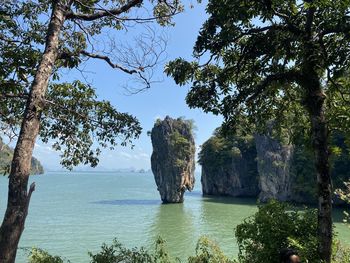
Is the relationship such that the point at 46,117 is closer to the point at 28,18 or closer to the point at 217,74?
the point at 28,18

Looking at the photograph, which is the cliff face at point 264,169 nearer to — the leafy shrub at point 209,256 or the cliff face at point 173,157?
the cliff face at point 173,157

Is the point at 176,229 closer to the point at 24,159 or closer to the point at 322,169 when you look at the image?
the point at 322,169

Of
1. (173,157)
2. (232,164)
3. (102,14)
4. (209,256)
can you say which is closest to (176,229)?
Answer: (209,256)

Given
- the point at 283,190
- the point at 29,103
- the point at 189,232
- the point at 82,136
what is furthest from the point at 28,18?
the point at 283,190

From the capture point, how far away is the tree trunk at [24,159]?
439cm

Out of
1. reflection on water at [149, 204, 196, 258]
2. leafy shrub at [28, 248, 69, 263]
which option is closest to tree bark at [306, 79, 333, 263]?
leafy shrub at [28, 248, 69, 263]

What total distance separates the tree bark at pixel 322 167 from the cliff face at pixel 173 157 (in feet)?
165

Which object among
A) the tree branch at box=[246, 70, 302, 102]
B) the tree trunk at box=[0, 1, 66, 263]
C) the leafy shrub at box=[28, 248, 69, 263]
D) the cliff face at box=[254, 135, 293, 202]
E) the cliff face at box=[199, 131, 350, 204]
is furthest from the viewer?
the cliff face at box=[254, 135, 293, 202]

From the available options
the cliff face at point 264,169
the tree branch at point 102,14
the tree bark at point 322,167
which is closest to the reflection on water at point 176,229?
the cliff face at point 264,169

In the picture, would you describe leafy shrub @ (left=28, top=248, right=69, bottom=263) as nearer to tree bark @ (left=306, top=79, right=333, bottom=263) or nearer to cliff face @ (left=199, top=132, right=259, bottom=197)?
tree bark @ (left=306, top=79, right=333, bottom=263)

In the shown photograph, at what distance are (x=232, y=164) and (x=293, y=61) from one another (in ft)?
207

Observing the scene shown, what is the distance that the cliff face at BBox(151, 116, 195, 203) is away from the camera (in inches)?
2234

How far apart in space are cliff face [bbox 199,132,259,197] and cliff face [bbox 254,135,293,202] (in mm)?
11041

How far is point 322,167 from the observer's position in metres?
6.22
